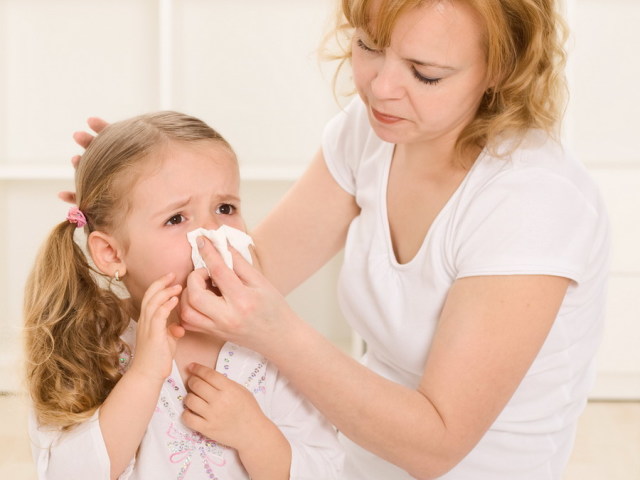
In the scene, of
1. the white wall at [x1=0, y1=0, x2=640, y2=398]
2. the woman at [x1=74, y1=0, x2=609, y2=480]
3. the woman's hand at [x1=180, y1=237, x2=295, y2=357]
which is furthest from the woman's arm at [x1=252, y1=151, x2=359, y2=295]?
the white wall at [x1=0, y1=0, x2=640, y2=398]

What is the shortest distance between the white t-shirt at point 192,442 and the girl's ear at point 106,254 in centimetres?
11

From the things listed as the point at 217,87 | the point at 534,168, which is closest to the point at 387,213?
the point at 534,168

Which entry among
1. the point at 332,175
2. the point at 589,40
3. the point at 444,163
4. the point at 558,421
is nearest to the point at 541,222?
the point at 444,163

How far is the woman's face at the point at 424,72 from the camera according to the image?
137cm

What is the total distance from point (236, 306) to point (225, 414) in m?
0.20

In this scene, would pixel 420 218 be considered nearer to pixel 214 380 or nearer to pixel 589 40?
pixel 214 380

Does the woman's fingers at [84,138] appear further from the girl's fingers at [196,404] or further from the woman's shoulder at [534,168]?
the woman's shoulder at [534,168]

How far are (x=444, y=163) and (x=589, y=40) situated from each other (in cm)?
200

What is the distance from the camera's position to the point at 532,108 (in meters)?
1.50

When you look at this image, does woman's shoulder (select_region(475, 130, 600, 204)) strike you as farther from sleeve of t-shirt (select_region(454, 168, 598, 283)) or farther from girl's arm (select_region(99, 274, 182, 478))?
girl's arm (select_region(99, 274, 182, 478))

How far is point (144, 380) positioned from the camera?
1.31 meters

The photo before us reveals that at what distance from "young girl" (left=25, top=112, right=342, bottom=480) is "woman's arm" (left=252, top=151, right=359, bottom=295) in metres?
0.38

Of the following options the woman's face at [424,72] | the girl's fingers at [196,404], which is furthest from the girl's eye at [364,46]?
the girl's fingers at [196,404]

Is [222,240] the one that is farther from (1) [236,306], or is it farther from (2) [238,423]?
(2) [238,423]
